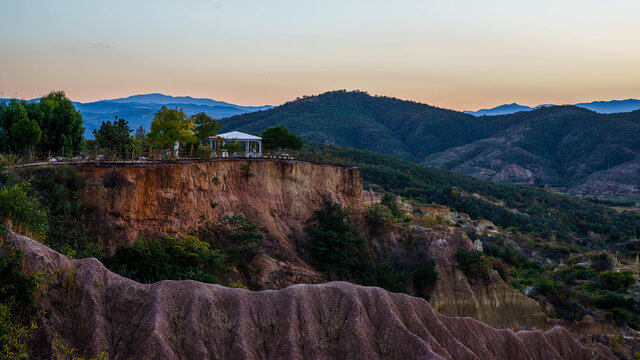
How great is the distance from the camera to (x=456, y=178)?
9319cm

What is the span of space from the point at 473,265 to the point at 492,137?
397ft

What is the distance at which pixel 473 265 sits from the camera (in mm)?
37219

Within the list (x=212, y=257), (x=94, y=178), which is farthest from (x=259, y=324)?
(x=94, y=178)

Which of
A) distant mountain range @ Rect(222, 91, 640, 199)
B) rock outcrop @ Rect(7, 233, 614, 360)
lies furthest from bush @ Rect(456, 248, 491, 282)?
distant mountain range @ Rect(222, 91, 640, 199)

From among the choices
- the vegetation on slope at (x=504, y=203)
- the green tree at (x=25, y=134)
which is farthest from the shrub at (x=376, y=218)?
the green tree at (x=25, y=134)

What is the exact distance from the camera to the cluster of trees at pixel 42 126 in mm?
28312

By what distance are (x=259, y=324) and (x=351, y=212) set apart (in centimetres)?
2525

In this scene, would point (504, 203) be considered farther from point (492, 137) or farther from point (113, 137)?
point (492, 137)

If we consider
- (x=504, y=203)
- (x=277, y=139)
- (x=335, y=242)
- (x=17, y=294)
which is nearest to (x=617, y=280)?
(x=335, y=242)

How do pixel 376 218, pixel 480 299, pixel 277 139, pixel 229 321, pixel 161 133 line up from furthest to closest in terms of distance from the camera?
pixel 277 139 → pixel 376 218 → pixel 161 133 → pixel 480 299 → pixel 229 321

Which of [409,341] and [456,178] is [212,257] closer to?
[409,341]

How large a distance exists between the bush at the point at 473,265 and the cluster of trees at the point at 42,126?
2907 centimetres

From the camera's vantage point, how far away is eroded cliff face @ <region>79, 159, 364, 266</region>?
74.9 ft

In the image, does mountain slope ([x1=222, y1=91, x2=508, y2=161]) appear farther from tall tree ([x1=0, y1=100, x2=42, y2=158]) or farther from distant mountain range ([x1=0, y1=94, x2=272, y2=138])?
tall tree ([x1=0, y1=100, x2=42, y2=158])
